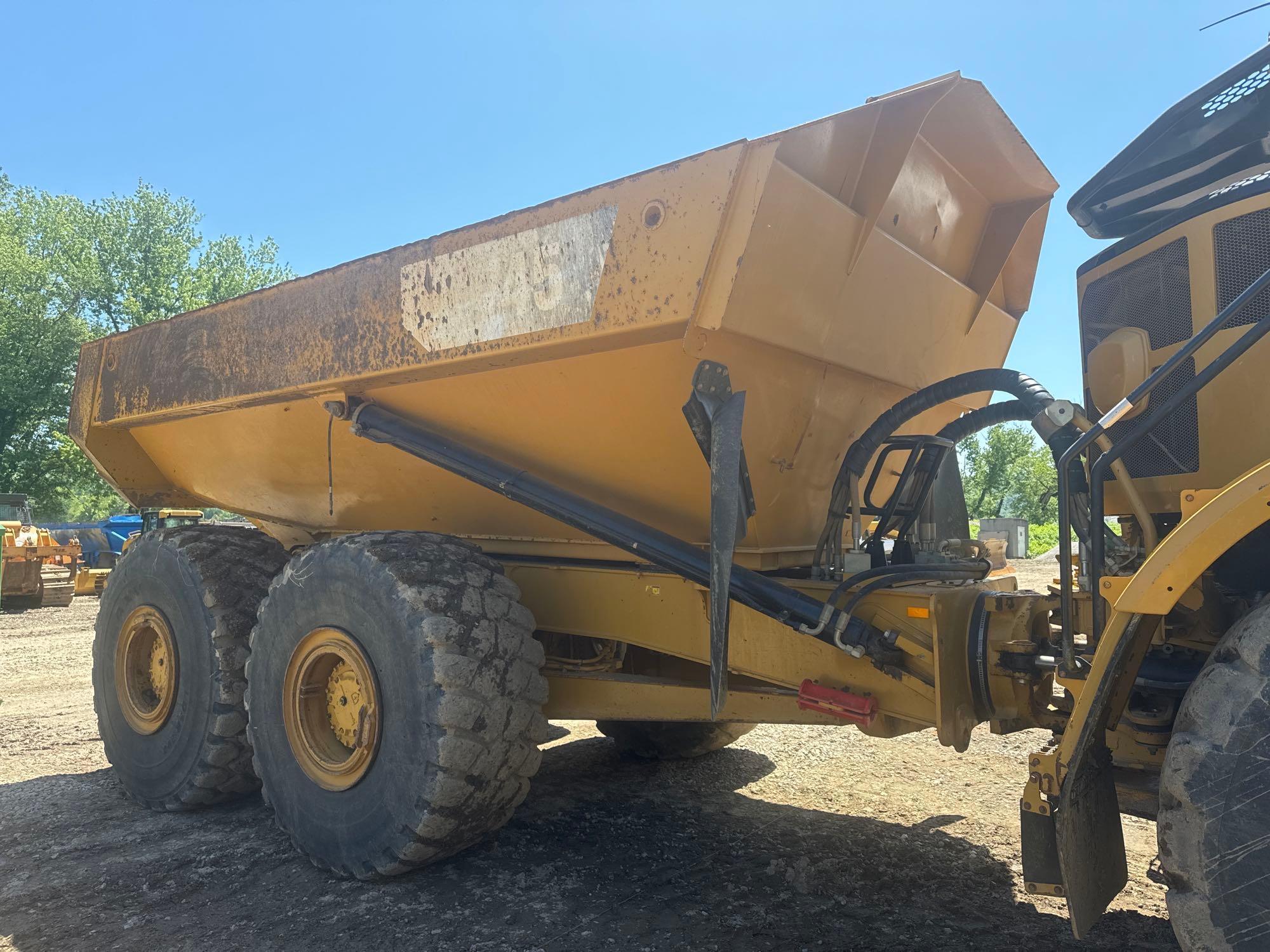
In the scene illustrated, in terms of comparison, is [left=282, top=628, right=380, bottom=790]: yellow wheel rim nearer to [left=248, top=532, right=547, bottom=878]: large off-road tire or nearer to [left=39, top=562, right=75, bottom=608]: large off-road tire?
[left=248, top=532, right=547, bottom=878]: large off-road tire

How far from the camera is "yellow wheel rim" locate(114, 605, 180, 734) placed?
15.9 ft

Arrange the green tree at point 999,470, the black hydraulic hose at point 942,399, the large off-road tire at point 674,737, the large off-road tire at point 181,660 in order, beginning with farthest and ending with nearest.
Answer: the green tree at point 999,470
the large off-road tire at point 674,737
the large off-road tire at point 181,660
the black hydraulic hose at point 942,399

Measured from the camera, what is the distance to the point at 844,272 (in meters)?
3.28

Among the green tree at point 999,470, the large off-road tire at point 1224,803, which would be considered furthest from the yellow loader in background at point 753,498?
the green tree at point 999,470

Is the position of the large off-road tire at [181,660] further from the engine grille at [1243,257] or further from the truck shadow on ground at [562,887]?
the engine grille at [1243,257]

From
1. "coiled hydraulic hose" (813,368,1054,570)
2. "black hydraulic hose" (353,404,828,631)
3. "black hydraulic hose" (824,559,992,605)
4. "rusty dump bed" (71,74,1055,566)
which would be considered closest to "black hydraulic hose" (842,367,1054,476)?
"coiled hydraulic hose" (813,368,1054,570)

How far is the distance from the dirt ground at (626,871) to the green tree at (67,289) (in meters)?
28.8

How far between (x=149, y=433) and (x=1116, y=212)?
200 inches

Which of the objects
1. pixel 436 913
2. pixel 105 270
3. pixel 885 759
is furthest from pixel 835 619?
pixel 105 270

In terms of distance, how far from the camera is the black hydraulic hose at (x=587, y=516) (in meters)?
3.14

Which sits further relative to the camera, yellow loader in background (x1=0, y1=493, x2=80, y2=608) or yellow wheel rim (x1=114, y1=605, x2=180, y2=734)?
yellow loader in background (x1=0, y1=493, x2=80, y2=608)

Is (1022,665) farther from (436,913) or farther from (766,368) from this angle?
(436,913)

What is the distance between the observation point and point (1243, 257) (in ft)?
8.06

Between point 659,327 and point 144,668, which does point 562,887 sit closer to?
point 659,327
